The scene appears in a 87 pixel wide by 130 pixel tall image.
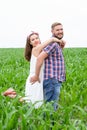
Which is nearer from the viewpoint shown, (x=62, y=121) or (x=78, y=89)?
(x=62, y=121)

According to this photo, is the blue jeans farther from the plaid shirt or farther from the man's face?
the man's face

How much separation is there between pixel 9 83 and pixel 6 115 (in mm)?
3579

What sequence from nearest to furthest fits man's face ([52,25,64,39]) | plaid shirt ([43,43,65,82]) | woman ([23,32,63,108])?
1. man's face ([52,25,64,39])
2. plaid shirt ([43,43,65,82])
3. woman ([23,32,63,108])

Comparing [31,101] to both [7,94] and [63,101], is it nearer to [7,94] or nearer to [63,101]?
[7,94]

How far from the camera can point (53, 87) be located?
17.5 ft

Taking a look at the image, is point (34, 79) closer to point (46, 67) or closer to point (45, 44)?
point (46, 67)

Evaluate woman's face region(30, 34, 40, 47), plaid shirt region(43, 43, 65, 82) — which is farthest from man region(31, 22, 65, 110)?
woman's face region(30, 34, 40, 47)

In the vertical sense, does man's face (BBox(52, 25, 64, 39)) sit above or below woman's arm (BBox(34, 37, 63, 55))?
above

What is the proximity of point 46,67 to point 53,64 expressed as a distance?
9 cm

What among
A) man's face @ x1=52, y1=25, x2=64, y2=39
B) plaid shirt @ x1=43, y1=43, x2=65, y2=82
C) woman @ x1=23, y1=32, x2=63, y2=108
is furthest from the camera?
woman @ x1=23, y1=32, x2=63, y2=108

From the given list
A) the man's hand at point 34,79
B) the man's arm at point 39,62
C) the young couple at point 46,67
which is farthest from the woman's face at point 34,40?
the man's hand at point 34,79

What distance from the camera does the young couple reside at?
521cm

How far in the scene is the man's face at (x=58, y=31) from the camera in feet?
16.9

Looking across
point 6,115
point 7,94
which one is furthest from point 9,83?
point 6,115
